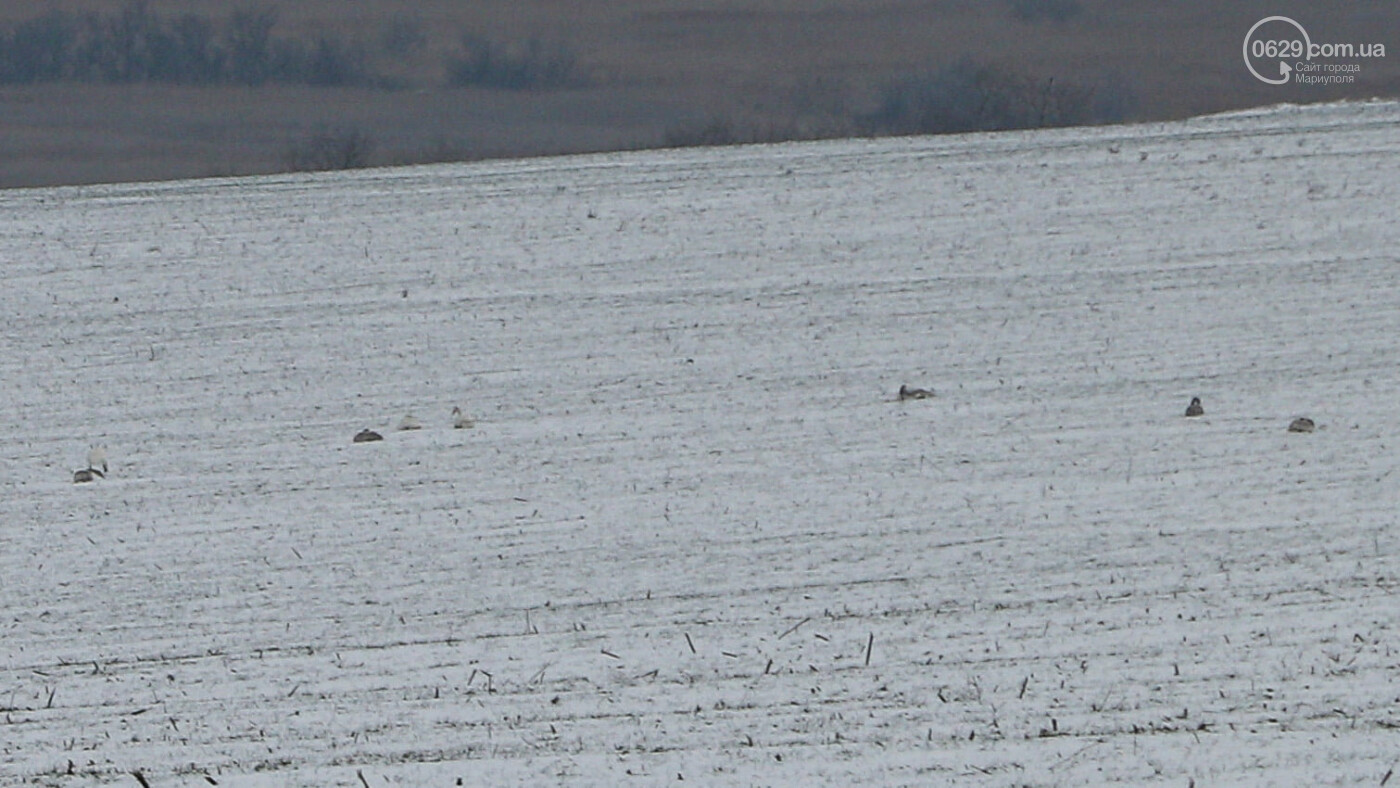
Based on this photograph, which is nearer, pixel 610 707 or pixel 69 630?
pixel 610 707

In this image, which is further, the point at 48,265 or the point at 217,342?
the point at 48,265

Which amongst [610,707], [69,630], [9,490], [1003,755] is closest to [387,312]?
[9,490]

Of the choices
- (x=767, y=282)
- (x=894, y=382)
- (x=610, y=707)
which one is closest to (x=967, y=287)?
(x=767, y=282)

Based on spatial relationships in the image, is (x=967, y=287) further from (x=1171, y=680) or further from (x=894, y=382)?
(x=1171, y=680)

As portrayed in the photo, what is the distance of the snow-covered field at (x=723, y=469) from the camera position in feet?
20.2

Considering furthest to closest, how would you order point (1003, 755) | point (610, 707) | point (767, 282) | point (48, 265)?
point (48, 265) → point (767, 282) → point (610, 707) → point (1003, 755)

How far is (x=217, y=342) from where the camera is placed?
13.6 metres

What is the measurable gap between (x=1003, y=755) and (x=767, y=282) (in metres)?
9.22

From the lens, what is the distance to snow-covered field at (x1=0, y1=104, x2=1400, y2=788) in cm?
615

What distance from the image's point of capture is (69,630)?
7.60 metres

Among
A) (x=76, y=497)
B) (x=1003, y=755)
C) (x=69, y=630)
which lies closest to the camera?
(x=1003, y=755)

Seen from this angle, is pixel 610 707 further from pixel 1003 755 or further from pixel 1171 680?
pixel 1171 680

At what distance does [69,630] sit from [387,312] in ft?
22.7

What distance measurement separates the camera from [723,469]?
32.6ft
